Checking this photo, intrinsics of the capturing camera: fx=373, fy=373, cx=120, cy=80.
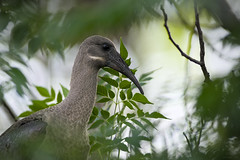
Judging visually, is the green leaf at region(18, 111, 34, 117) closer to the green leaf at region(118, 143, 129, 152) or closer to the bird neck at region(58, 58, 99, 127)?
the bird neck at region(58, 58, 99, 127)

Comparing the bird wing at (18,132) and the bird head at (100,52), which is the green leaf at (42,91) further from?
the bird head at (100,52)

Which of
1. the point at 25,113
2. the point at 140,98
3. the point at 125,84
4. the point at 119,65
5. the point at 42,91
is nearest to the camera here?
the point at 140,98

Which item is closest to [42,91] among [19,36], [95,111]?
[95,111]

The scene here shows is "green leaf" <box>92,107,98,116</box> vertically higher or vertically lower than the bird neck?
lower

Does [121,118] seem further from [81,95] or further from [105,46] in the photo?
[105,46]

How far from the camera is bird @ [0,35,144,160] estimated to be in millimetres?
3861

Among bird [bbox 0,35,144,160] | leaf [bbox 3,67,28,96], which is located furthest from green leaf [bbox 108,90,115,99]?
leaf [bbox 3,67,28,96]

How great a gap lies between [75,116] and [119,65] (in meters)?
0.83

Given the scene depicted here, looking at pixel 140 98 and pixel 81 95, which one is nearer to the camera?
pixel 140 98

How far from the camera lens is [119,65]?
14.7 ft

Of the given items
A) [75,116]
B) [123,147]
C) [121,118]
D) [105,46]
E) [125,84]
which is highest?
[105,46]

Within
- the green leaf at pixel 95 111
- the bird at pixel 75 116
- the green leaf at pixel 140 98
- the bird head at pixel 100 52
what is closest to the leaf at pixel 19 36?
the green leaf at pixel 140 98

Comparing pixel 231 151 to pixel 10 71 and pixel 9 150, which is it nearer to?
pixel 10 71

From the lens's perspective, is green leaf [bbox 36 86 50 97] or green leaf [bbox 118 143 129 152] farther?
green leaf [bbox 36 86 50 97]
